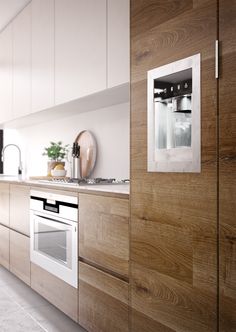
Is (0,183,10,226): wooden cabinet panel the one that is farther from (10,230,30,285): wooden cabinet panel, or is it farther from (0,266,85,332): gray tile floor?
(0,266,85,332): gray tile floor

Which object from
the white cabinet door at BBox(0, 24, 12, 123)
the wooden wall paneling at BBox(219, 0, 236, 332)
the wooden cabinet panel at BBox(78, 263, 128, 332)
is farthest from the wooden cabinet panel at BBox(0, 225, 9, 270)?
the wooden wall paneling at BBox(219, 0, 236, 332)

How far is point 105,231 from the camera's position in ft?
6.99

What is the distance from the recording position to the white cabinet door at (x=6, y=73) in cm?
436

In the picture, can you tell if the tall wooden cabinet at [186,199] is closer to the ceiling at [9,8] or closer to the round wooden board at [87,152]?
the round wooden board at [87,152]

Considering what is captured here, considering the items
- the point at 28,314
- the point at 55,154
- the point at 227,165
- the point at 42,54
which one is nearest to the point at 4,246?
the point at 55,154

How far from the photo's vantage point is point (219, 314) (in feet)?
4.68

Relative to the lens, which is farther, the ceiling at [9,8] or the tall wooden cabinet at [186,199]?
the ceiling at [9,8]

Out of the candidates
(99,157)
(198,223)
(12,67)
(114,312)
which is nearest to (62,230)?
(114,312)

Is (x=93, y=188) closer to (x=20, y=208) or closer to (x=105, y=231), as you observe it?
(x=105, y=231)

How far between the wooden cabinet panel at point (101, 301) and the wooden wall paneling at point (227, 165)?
678 millimetres

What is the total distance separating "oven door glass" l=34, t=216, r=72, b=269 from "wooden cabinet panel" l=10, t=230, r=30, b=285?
0.23 m

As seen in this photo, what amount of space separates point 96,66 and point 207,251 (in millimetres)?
1589

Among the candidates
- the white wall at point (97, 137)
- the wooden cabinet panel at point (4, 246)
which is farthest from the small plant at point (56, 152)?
the wooden cabinet panel at point (4, 246)

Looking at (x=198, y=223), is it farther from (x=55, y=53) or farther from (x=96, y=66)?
(x=55, y=53)
